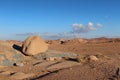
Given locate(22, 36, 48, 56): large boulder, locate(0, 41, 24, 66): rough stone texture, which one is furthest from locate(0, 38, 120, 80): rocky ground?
locate(22, 36, 48, 56): large boulder

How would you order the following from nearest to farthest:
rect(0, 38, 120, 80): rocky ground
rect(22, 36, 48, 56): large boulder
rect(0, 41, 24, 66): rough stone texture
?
rect(0, 38, 120, 80): rocky ground < rect(0, 41, 24, 66): rough stone texture < rect(22, 36, 48, 56): large boulder

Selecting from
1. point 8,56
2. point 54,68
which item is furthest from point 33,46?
point 54,68

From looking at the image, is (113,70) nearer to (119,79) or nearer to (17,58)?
Answer: (119,79)

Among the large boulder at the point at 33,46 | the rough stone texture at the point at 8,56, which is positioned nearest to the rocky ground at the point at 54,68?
the rough stone texture at the point at 8,56

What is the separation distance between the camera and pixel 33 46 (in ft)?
51.0

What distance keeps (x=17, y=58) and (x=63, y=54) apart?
2848 millimetres

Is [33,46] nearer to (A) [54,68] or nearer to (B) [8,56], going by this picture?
(B) [8,56]

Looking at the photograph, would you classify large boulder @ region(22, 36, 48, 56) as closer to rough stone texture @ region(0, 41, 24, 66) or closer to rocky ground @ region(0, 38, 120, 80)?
rocky ground @ region(0, 38, 120, 80)

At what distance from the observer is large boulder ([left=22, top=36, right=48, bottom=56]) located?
1541cm

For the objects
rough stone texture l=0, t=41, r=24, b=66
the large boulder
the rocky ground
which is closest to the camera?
the rocky ground

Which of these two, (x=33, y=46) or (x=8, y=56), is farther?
(x=33, y=46)

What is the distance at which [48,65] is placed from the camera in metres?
12.3

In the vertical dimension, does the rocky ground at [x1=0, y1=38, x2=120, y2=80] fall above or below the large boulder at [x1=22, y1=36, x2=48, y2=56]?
below

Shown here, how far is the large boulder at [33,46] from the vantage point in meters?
15.4
